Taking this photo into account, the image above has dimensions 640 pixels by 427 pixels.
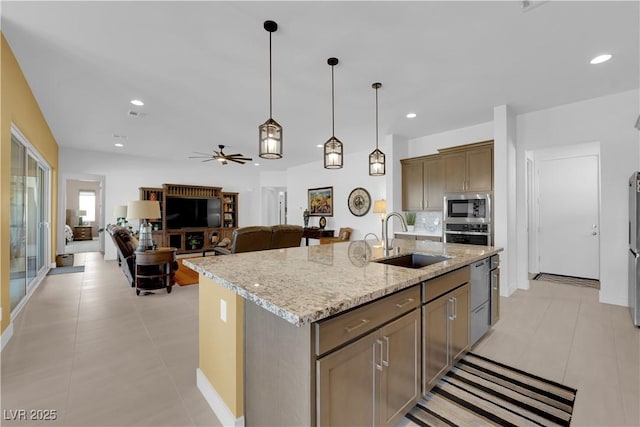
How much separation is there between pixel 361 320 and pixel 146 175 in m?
8.41

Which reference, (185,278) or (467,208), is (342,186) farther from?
(185,278)

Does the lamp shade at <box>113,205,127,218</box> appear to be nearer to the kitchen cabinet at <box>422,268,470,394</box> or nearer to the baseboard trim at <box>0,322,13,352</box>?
the baseboard trim at <box>0,322,13,352</box>

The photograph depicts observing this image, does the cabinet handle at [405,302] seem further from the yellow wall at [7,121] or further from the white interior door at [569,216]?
the white interior door at [569,216]

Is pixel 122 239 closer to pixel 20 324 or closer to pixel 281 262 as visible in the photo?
pixel 20 324

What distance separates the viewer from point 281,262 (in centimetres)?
203

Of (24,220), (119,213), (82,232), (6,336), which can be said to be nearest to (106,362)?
(6,336)

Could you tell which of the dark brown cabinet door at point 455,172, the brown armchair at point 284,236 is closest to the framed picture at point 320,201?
the brown armchair at point 284,236

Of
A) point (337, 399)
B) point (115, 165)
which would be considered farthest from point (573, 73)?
point (115, 165)

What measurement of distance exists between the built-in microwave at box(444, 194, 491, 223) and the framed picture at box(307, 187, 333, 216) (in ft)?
11.5

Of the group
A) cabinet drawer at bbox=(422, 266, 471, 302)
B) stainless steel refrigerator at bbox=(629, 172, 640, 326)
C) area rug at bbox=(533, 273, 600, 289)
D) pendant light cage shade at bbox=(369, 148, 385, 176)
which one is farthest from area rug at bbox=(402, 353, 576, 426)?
area rug at bbox=(533, 273, 600, 289)

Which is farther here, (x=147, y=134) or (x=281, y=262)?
(x=147, y=134)

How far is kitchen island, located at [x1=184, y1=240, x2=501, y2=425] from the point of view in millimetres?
1137

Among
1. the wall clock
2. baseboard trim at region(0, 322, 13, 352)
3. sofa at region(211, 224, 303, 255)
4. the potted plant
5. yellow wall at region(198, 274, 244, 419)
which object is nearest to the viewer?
yellow wall at region(198, 274, 244, 419)

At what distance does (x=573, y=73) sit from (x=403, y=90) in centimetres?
177
